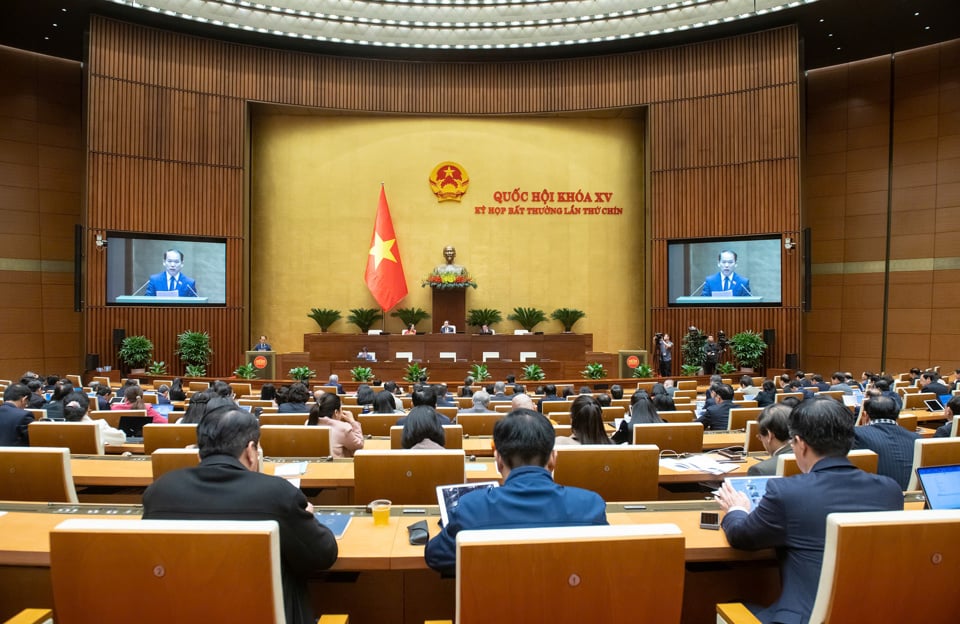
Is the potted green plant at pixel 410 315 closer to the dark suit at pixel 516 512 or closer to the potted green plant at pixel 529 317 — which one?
the potted green plant at pixel 529 317

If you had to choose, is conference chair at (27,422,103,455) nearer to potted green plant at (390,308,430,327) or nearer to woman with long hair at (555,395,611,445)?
woman with long hair at (555,395,611,445)

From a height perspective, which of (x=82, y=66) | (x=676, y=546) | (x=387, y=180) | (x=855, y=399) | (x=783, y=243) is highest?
(x=82, y=66)

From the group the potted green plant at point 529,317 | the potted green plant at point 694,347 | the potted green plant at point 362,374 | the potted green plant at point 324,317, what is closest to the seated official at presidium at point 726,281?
the potted green plant at point 694,347

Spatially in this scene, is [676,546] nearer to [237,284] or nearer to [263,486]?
[263,486]

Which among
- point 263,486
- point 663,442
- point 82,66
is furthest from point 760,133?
point 82,66

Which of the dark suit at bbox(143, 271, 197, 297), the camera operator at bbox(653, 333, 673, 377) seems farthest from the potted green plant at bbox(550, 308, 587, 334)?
the dark suit at bbox(143, 271, 197, 297)

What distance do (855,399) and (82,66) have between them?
53.5 feet

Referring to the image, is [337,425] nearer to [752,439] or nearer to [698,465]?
[698,465]

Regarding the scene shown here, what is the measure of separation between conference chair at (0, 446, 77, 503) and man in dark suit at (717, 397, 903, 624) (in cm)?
259

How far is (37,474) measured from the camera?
8.71 feet

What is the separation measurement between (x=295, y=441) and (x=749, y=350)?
11.2 meters

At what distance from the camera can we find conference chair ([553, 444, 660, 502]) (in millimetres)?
2889

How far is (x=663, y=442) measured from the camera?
12.7 feet

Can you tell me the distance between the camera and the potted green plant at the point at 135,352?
12273mm
